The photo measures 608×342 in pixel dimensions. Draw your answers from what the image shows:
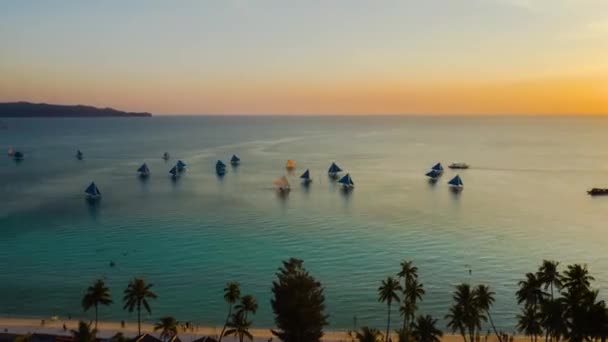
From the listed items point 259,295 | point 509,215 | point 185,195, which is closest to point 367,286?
point 259,295

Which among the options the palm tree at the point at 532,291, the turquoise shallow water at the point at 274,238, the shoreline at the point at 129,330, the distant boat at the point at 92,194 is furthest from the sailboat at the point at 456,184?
the palm tree at the point at 532,291

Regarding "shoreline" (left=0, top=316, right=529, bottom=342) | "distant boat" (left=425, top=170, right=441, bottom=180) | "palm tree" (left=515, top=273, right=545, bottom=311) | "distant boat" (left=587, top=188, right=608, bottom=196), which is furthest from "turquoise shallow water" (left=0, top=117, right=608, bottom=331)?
"palm tree" (left=515, top=273, right=545, bottom=311)

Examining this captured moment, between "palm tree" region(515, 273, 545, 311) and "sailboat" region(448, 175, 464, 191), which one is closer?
"palm tree" region(515, 273, 545, 311)

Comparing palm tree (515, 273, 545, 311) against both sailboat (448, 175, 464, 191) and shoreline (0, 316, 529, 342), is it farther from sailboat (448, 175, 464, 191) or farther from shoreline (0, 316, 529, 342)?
sailboat (448, 175, 464, 191)

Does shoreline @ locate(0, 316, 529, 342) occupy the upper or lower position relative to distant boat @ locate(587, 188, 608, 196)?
lower

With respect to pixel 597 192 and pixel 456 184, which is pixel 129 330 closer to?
pixel 456 184

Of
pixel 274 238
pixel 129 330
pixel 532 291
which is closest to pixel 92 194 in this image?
pixel 274 238

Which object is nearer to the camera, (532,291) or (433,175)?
(532,291)

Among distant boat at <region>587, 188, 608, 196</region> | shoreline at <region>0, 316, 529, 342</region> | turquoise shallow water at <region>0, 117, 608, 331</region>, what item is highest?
distant boat at <region>587, 188, 608, 196</region>

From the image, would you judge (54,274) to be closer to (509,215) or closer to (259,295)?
(259,295)
